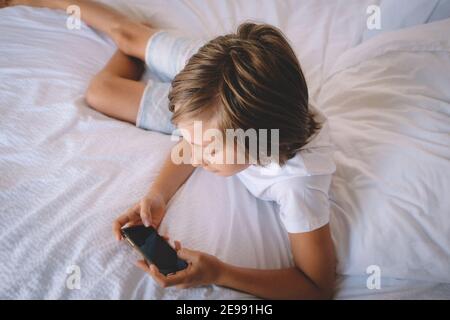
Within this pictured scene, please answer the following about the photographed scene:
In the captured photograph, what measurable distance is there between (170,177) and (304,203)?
0.28m

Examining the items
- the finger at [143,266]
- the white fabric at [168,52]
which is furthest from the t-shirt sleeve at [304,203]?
the white fabric at [168,52]

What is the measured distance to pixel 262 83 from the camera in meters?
0.52

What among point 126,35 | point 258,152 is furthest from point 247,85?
point 126,35

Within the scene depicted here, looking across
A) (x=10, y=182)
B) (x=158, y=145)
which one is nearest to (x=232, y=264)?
(x=158, y=145)

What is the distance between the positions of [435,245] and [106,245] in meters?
0.58

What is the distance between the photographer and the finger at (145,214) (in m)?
0.62

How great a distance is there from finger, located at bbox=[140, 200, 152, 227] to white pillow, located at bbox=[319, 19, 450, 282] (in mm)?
361

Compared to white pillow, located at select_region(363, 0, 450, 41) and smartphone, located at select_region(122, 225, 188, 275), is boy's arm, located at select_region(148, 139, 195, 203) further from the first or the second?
white pillow, located at select_region(363, 0, 450, 41)

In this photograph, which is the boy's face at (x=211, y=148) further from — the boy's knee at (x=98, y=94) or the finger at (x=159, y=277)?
the boy's knee at (x=98, y=94)

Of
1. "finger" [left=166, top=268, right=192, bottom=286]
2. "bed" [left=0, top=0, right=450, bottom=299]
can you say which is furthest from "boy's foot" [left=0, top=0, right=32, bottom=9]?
"finger" [left=166, top=268, right=192, bottom=286]

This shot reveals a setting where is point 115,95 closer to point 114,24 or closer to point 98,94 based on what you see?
point 98,94

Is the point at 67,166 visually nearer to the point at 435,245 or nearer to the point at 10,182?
the point at 10,182

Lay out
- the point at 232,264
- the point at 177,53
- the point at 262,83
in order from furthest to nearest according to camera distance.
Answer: the point at 177,53 < the point at 232,264 < the point at 262,83

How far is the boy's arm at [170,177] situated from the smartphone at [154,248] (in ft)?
0.31
